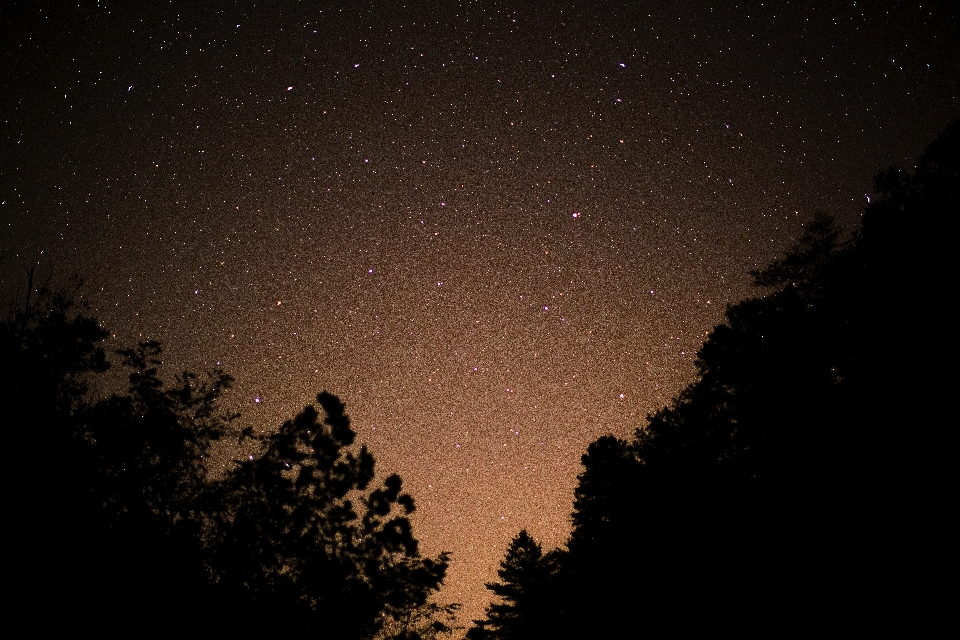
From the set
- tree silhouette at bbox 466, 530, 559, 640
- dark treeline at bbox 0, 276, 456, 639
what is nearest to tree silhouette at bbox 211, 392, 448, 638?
dark treeline at bbox 0, 276, 456, 639

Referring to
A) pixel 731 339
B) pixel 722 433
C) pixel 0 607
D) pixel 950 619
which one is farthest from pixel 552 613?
pixel 0 607

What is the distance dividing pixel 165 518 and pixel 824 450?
1295cm

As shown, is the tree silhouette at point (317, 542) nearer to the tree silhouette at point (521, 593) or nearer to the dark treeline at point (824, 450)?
the dark treeline at point (824, 450)

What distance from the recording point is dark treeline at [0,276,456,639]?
26.5 feet

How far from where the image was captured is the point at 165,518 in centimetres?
1002

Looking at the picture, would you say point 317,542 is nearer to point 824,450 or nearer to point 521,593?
point 824,450

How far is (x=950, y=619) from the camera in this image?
331 inches

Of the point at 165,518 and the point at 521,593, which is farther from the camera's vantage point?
the point at 521,593

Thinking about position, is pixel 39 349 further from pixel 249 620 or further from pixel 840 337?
pixel 840 337

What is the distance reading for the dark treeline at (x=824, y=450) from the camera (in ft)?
31.9

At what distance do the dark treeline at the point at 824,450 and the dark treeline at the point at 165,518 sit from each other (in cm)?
783

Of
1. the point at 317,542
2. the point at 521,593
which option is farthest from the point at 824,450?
the point at 521,593

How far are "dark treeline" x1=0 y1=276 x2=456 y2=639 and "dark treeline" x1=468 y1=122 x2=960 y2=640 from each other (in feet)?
25.7

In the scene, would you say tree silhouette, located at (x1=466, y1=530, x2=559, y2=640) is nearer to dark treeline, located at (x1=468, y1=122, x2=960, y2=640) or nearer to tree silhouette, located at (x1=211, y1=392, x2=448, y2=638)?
dark treeline, located at (x1=468, y1=122, x2=960, y2=640)
